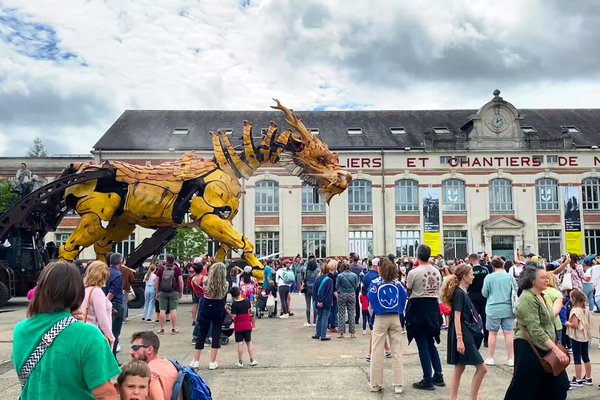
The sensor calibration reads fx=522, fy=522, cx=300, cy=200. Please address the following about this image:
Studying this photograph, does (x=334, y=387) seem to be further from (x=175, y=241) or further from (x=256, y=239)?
(x=256, y=239)

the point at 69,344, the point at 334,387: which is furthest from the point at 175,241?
the point at 69,344

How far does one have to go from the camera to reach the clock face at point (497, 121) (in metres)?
Result: 34.8

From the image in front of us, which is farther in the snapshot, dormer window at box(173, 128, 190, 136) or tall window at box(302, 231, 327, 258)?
dormer window at box(173, 128, 190, 136)

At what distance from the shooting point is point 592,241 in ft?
112

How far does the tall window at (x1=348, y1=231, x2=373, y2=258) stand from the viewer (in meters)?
34.1

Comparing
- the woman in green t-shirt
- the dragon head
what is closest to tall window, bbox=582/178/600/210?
the dragon head

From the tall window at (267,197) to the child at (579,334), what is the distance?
27873 millimetres

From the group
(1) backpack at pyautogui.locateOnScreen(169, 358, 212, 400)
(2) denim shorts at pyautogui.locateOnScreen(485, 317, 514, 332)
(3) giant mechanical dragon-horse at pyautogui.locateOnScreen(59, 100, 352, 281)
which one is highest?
(3) giant mechanical dragon-horse at pyautogui.locateOnScreen(59, 100, 352, 281)

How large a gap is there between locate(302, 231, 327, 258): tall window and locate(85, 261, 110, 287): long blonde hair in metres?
28.4

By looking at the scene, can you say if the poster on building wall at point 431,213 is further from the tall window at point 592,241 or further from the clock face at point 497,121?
the tall window at point 592,241

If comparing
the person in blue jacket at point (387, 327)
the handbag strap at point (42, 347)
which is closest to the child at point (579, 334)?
the person in blue jacket at point (387, 327)

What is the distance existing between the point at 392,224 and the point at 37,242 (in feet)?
75.2

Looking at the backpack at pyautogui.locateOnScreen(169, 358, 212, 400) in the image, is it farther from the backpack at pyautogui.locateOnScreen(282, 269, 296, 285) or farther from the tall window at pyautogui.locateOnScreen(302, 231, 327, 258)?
the tall window at pyautogui.locateOnScreen(302, 231, 327, 258)

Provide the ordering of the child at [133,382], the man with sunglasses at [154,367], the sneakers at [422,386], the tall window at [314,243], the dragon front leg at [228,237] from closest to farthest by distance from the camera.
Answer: the child at [133,382]
the man with sunglasses at [154,367]
the sneakers at [422,386]
the dragon front leg at [228,237]
the tall window at [314,243]
